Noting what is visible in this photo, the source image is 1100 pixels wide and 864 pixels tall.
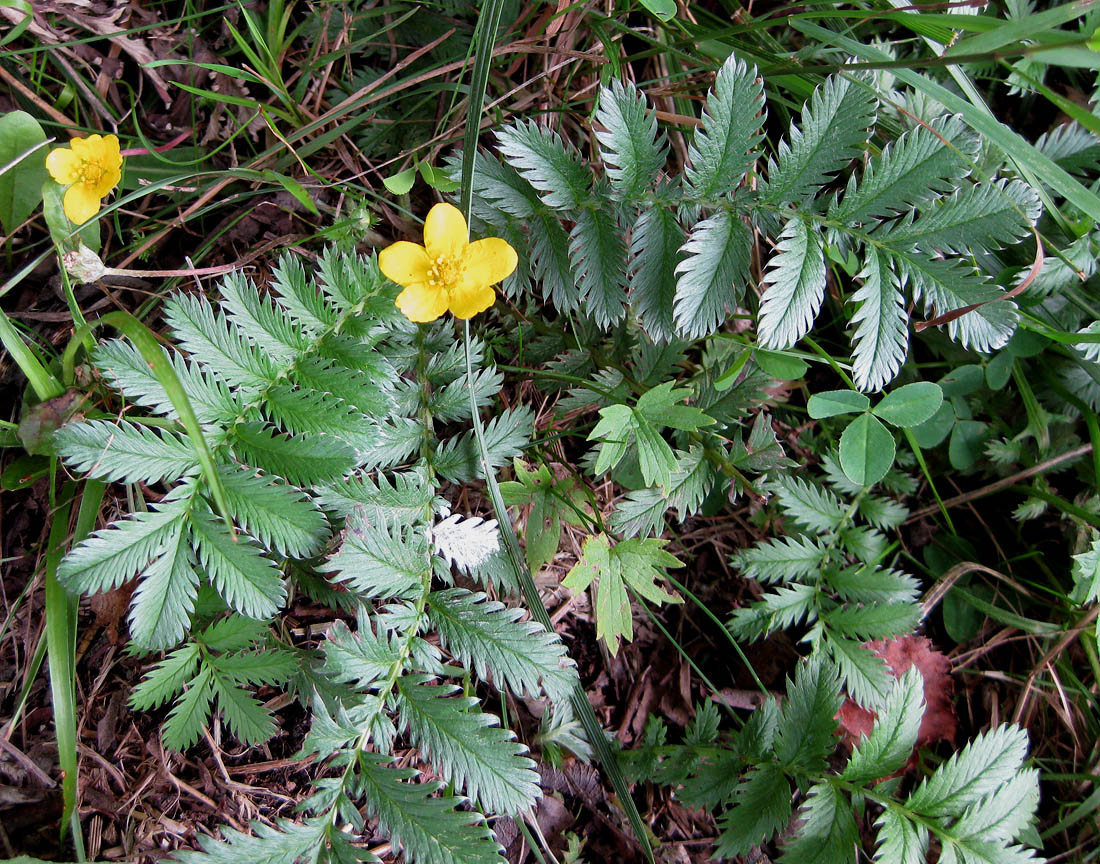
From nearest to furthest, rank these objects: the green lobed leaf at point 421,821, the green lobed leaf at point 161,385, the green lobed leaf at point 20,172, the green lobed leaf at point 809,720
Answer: the green lobed leaf at point 421,821
the green lobed leaf at point 161,385
the green lobed leaf at point 809,720
the green lobed leaf at point 20,172

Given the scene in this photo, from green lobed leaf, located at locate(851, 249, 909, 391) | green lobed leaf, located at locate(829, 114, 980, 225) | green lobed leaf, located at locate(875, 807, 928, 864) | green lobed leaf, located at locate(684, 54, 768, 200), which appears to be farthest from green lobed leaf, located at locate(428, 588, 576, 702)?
green lobed leaf, located at locate(829, 114, 980, 225)

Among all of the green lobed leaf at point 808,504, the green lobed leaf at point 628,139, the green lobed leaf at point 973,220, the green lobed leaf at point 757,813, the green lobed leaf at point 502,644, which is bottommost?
the green lobed leaf at point 757,813

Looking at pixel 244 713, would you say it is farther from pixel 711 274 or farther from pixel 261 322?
pixel 711 274

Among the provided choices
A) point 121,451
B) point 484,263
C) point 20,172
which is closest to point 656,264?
point 484,263

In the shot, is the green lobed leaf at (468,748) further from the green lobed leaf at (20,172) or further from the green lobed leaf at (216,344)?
the green lobed leaf at (20,172)

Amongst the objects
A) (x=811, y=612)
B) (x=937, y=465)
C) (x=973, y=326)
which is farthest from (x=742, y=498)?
(x=973, y=326)

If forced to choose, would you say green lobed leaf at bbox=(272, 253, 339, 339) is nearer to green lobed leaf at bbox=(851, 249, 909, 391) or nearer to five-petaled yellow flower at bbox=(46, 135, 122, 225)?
five-petaled yellow flower at bbox=(46, 135, 122, 225)

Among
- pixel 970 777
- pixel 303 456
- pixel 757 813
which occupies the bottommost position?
pixel 757 813

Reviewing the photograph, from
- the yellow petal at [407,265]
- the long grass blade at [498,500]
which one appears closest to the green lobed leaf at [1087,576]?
the long grass blade at [498,500]
